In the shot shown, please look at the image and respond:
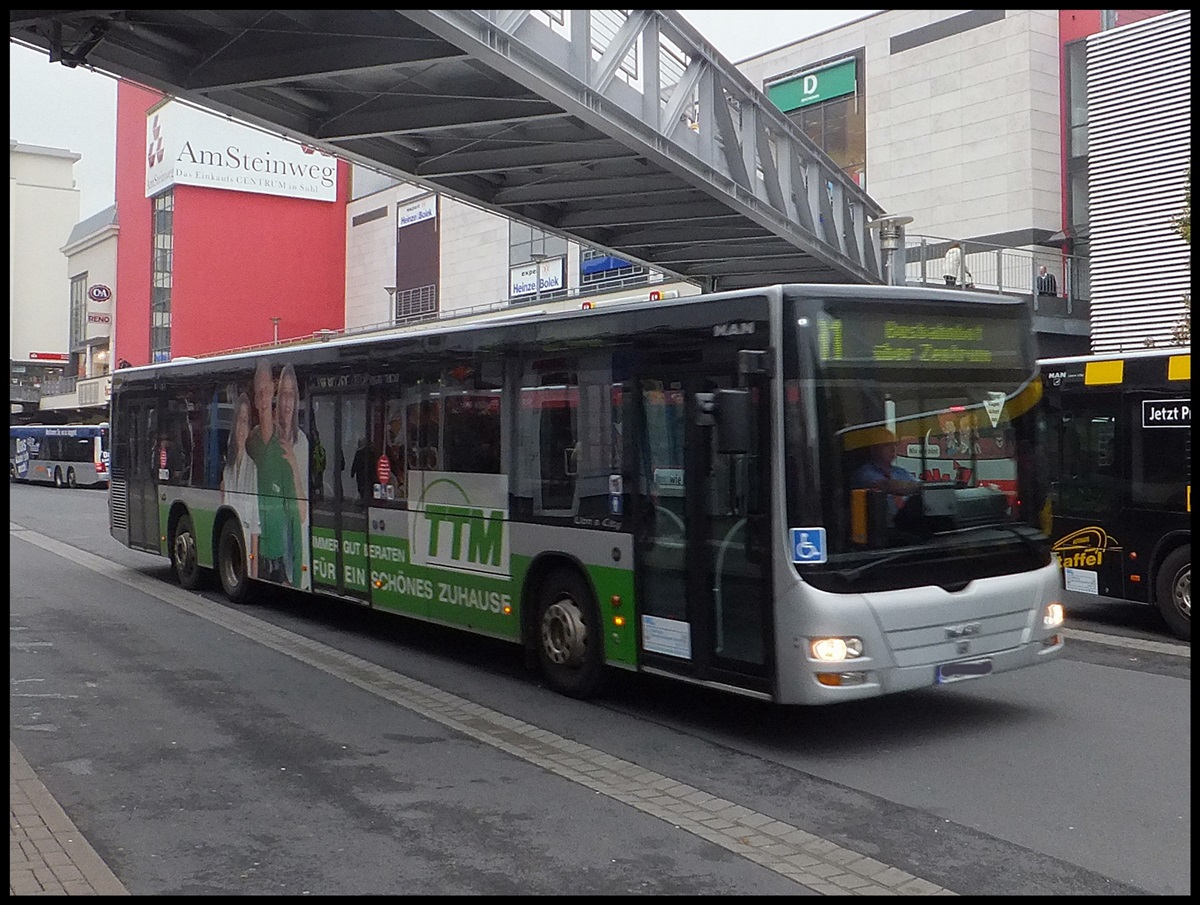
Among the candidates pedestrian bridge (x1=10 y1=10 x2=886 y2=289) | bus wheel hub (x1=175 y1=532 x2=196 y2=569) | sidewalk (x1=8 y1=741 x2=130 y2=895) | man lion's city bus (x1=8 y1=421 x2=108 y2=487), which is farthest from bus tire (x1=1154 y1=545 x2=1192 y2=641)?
man lion's city bus (x1=8 y1=421 x2=108 y2=487)

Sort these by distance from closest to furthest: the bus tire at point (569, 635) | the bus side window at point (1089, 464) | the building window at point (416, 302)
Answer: the bus tire at point (569, 635)
the bus side window at point (1089, 464)
the building window at point (416, 302)

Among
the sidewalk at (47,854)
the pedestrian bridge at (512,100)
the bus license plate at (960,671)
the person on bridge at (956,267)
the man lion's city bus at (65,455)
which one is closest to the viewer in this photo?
the sidewalk at (47,854)

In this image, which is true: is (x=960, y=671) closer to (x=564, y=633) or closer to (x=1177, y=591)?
(x=564, y=633)

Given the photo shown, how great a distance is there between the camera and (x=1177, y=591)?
1120cm

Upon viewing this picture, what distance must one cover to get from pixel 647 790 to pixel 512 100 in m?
6.36

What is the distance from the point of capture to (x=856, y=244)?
69.2 feet

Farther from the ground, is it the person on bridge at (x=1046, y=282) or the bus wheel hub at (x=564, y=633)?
the person on bridge at (x=1046, y=282)

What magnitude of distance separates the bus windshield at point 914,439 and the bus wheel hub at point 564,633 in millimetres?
2302

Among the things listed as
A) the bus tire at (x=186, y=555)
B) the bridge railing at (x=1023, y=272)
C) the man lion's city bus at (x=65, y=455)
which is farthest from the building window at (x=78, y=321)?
the bus tire at (x=186, y=555)

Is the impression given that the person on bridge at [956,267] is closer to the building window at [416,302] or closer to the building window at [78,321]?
the building window at [416,302]

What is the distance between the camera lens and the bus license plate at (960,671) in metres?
7.56

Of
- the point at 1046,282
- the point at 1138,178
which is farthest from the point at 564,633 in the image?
the point at 1046,282

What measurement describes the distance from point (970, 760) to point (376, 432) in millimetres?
6200

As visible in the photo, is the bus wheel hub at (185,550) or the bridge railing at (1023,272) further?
the bridge railing at (1023,272)
